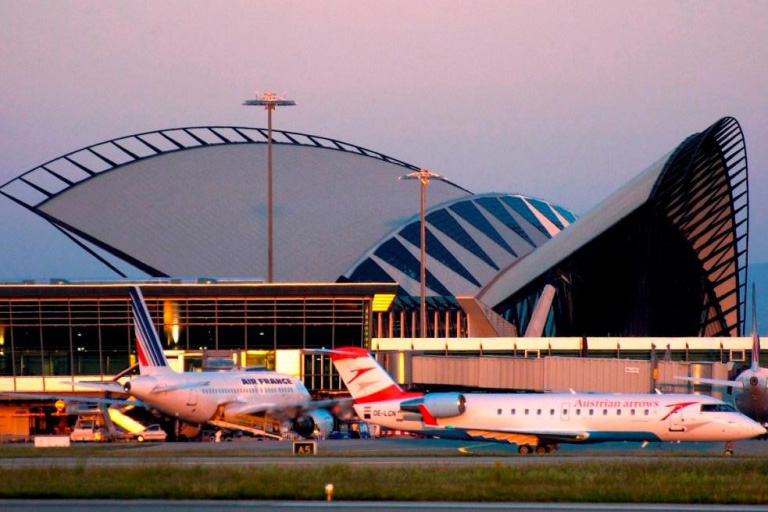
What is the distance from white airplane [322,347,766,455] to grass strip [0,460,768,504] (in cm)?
940

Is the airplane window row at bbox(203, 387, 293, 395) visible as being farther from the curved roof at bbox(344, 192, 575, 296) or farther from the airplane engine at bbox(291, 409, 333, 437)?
the curved roof at bbox(344, 192, 575, 296)

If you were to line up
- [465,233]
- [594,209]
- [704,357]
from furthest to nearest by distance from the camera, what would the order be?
[465,233] → [594,209] → [704,357]

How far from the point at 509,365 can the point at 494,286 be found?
99.6 feet

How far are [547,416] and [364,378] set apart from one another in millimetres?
7369

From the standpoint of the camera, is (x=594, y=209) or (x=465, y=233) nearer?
(x=594, y=209)

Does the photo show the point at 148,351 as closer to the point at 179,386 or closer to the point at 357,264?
the point at 179,386

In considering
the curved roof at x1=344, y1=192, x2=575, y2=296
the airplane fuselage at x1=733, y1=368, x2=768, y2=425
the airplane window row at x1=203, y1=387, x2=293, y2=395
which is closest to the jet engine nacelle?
the airplane fuselage at x1=733, y1=368, x2=768, y2=425

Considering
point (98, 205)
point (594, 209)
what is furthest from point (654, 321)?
point (98, 205)

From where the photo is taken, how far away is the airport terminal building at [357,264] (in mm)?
84375

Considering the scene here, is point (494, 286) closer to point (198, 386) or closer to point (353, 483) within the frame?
point (198, 386)

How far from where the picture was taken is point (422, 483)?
31.2 meters

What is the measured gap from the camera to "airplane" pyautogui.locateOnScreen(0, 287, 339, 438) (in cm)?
6075

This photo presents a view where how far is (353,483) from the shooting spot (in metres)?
31.0

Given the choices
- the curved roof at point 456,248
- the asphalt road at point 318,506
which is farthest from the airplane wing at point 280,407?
the curved roof at point 456,248
